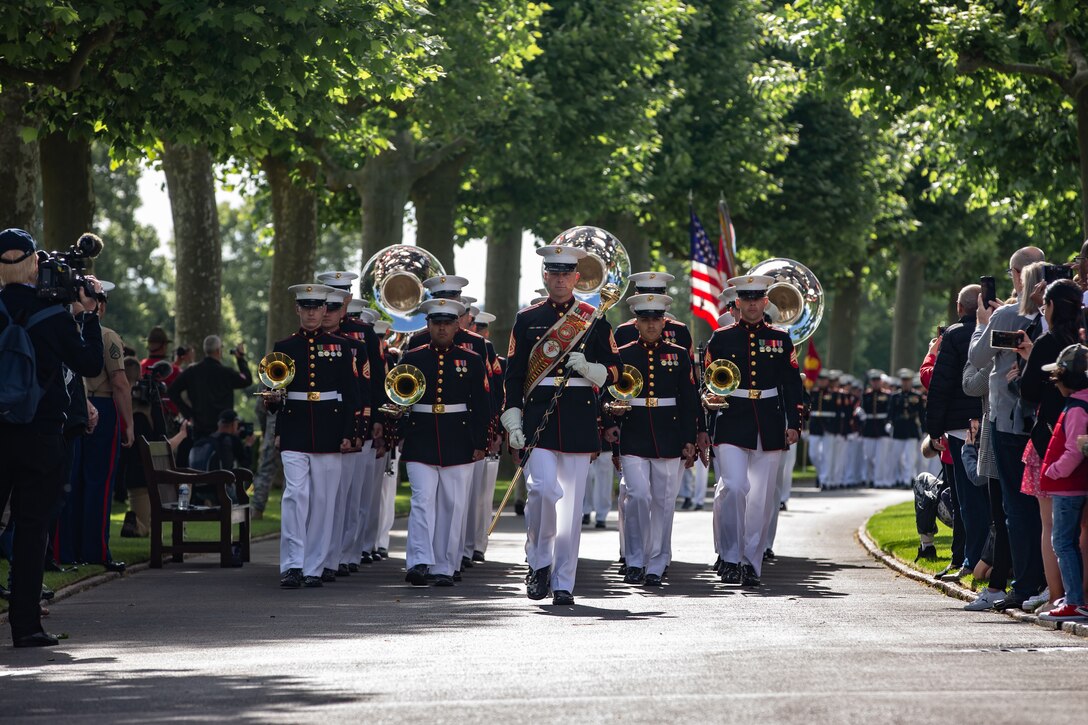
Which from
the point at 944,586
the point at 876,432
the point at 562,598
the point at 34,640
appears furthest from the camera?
the point at 876,432

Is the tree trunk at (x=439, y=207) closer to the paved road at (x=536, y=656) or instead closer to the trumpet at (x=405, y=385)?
the paved road at (x=536, y=656)

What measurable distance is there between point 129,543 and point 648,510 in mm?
5827

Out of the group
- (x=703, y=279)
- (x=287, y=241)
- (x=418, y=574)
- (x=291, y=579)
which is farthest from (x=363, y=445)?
(x=287, y=241)

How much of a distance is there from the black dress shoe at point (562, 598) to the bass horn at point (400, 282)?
7.34 meters

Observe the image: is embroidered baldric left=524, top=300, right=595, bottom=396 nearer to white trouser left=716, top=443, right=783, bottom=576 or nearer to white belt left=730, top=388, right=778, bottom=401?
white belt left=730, top=388, right=778, bottom=401

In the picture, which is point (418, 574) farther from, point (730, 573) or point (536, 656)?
point (536, 656)

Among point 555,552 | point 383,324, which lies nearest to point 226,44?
point 383,324

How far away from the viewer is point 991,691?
28.0 feet

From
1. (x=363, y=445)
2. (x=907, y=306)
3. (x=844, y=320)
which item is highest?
(x=907, y=306)

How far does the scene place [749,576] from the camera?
15.0 m

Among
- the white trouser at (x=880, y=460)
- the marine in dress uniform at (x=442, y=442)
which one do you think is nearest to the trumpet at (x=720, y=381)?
the marine in dress uniform at (x=442, y=442)

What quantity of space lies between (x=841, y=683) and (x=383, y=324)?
33.8 feet

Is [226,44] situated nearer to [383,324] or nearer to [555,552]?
[383,324]

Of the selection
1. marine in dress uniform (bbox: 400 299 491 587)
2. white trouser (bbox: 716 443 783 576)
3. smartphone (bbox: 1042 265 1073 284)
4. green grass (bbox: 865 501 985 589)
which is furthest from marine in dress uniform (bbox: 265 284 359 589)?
smartphone (bbox: 1042 265 1073 284)
